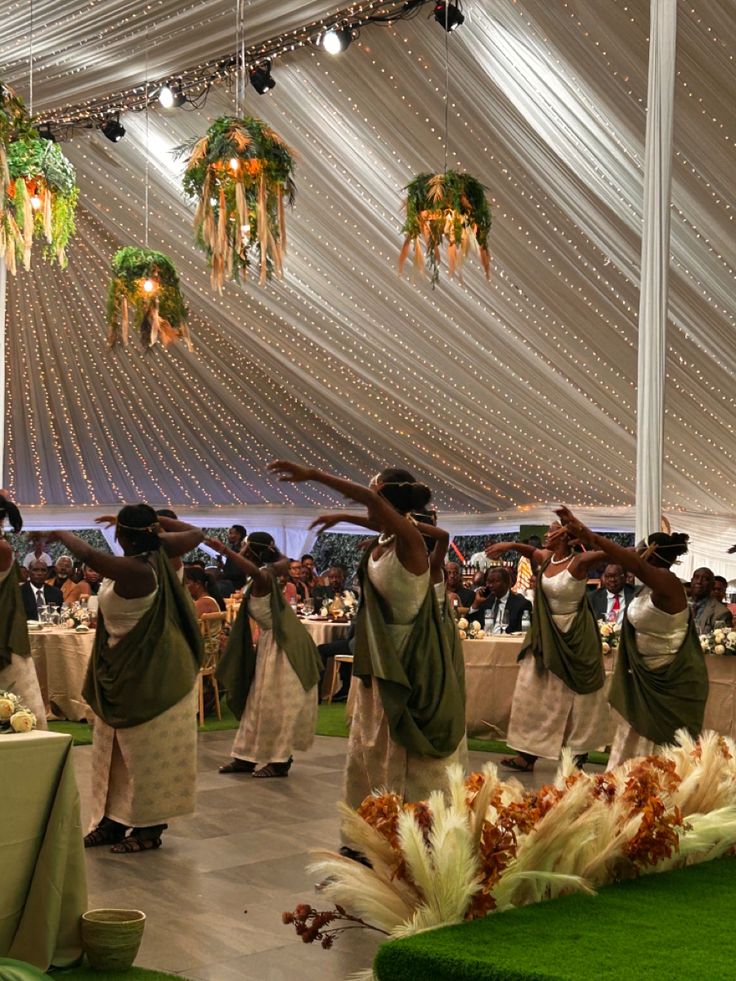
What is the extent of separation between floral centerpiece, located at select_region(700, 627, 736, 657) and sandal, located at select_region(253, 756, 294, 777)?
2.78 meters

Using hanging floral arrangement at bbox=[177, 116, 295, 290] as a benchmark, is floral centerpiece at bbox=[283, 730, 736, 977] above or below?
below

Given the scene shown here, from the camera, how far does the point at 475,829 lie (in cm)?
223

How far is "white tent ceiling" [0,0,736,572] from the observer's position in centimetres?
947

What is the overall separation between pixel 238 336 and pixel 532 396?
3.81 meters

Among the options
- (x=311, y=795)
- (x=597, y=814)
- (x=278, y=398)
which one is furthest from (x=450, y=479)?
(x=597, y=814)

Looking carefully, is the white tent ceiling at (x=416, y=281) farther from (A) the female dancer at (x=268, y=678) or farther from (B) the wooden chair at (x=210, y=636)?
(A) the female dancer at (x=268, y=678)

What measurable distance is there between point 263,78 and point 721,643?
587 centimetres

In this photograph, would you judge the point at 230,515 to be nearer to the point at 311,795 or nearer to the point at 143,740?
the point at 311,795

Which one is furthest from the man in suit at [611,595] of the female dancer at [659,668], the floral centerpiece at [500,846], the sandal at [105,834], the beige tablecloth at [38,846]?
the floral centerpiece at [500,846]

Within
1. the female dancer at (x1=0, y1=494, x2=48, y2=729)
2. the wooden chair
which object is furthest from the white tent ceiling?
the female dancer at (x1=0, y1=494, x2=48, y2=729)

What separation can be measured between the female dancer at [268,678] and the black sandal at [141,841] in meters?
2.01

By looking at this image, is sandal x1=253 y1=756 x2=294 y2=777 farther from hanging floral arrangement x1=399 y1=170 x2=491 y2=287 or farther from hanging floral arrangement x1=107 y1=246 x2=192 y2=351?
hanging floral arrangement x1=107 y1=246 x2=192 y2=351

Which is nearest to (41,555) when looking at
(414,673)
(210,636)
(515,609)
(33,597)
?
(33,597)

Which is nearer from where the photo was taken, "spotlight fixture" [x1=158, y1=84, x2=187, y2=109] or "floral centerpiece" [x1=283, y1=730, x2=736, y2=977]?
"floral centerpiece" [x1=283, y1=730, x2=736, y2=977]
